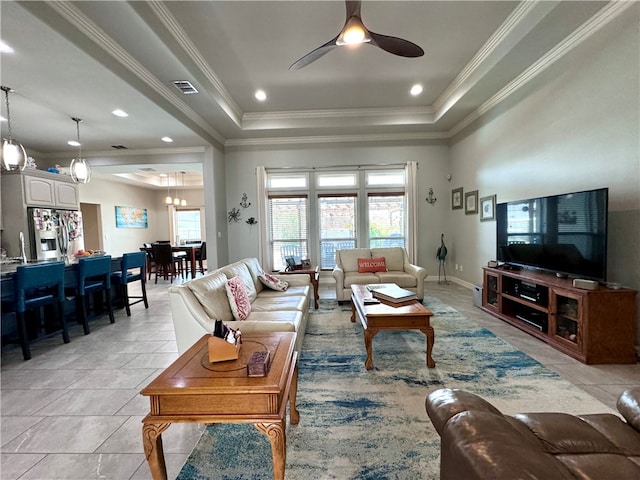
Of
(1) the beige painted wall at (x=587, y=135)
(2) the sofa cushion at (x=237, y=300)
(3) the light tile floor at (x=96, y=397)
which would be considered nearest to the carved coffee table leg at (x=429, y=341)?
(3) the light tile floor at (x=96, y=397)

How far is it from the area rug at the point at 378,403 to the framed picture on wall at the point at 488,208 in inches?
84.2

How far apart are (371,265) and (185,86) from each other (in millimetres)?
3606

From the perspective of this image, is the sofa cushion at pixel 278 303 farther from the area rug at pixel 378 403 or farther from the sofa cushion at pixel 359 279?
the sofa cushion at pixel 359 279

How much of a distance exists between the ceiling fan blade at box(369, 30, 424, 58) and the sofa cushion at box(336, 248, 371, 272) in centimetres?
293

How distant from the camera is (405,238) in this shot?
5.87 metres

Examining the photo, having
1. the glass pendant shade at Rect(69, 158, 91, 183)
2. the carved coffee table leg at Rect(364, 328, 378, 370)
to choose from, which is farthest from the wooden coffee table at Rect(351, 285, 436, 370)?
the glass pendant shade at Rect(69, 158, 91, 183)

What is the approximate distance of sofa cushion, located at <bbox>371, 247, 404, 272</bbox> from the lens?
468 centimetres

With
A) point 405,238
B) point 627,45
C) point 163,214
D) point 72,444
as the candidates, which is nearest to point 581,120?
point 627,45

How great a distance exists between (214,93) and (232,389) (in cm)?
404

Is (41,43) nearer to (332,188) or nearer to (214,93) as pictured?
(214,93)

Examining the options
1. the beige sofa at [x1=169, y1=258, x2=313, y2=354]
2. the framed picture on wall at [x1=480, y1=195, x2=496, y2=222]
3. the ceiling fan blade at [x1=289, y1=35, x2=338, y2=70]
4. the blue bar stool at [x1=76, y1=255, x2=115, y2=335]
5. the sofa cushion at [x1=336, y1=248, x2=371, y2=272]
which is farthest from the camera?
the sofa cushion at [x1=336, y1=248, x2=371, y2=272]

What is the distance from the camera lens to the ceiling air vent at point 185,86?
3.40m

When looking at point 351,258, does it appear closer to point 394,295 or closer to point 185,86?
point 394,295

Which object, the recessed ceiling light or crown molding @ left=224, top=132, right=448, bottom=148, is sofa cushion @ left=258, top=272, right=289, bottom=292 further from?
crown molding @ left=224, top=132, right=448, bottom=148
